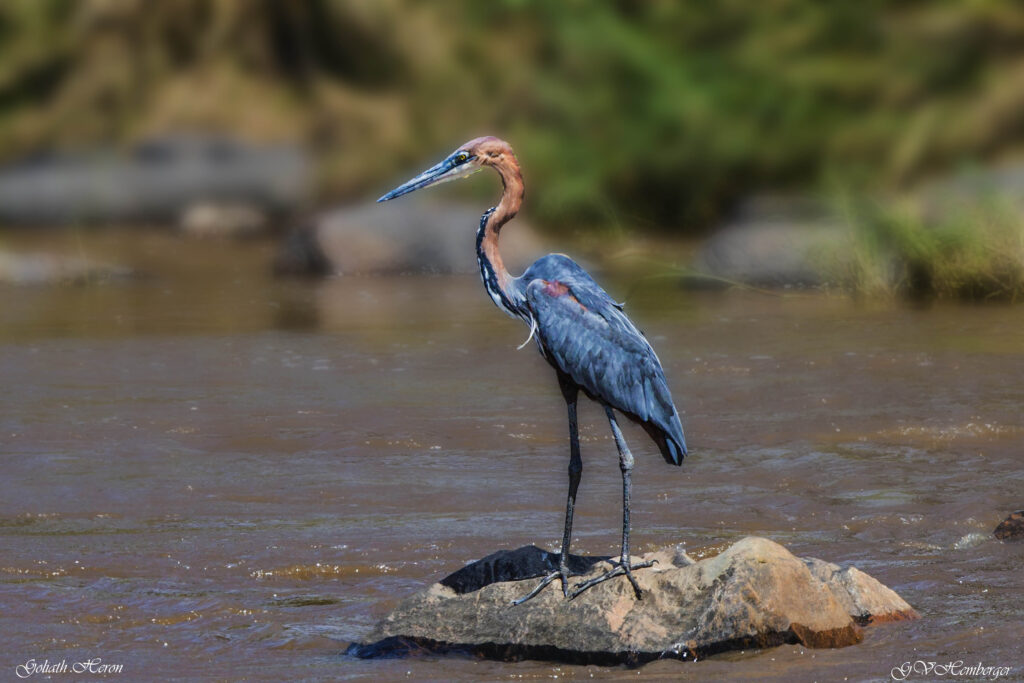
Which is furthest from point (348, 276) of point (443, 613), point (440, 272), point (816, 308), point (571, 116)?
point (443, 613)

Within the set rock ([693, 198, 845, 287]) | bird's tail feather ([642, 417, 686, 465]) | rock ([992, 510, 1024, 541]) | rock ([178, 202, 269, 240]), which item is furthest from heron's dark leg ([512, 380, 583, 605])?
rock ([178, 202, 269, 240])

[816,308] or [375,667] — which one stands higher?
[816,308]

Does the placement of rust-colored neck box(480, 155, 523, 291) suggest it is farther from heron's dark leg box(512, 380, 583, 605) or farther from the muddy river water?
the muddy river water

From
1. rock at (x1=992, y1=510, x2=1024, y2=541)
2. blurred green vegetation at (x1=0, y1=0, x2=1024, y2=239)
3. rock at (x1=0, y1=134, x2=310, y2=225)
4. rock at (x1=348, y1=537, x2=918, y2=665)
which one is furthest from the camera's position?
rock at (x1=0, y1=134, x2=310, y2=225)

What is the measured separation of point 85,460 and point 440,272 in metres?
6.60

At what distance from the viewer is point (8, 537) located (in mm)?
6168

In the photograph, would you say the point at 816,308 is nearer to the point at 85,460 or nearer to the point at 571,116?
the point at 571,116

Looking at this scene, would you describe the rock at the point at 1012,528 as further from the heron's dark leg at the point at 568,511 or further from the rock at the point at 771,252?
the rock at the point at 771,252

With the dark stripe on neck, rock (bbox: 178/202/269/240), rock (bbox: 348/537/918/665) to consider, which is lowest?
rock (bbox: 348/537/918/665)

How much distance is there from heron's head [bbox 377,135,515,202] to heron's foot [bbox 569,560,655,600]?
126cm

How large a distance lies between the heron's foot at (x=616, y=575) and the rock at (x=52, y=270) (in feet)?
30.3

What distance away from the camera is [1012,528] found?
5828 mm

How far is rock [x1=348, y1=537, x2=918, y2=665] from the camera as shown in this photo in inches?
181

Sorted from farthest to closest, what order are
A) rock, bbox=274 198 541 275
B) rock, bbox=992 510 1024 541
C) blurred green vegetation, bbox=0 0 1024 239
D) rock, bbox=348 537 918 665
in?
1. blurred green vegetation, bbox=0 0 1024 239
2. rock, bbox=274 198 541 275
3. rock, bbox=992 510 1024 541
4. rock, bbox=348 537 918 665
